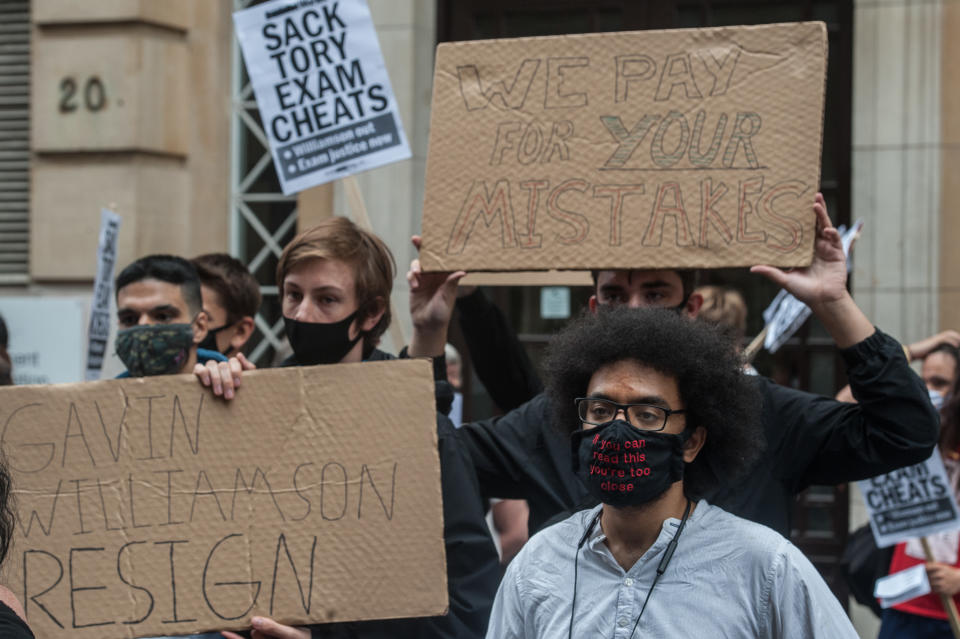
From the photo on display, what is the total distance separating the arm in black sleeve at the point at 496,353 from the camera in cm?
396

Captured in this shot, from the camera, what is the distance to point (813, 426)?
2.97m

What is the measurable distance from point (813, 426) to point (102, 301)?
3220 mm

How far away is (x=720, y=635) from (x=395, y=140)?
8.23 feet

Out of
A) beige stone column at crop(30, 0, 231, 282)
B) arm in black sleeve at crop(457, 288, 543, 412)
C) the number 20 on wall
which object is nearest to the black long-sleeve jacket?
arm in black sleeve at crop(457, 288, 543, 412)

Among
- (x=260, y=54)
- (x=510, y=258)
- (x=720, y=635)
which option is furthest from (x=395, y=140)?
(x=720, y=635)

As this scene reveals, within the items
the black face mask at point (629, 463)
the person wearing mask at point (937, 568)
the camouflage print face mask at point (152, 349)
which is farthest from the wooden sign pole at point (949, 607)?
the camouflage print face mask at point (152, 349)

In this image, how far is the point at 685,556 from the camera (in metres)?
2.26

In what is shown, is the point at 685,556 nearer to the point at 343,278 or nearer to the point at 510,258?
the point at 510,258

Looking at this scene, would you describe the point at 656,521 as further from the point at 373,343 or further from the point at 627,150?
the point at 373,343

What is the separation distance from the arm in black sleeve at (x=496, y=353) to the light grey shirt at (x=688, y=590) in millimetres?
1592

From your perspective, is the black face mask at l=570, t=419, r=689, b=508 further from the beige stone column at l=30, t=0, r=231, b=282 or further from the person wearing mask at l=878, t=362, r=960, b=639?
the beige stone column at l=30, t=0, r=231, b=282

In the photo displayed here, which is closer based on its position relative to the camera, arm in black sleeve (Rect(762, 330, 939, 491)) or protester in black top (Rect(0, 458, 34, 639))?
protester in black top (Rect(0, 458, 34, 639))

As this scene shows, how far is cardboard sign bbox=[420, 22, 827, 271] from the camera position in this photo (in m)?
2.90

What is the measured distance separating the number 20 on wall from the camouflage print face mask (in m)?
4.83
